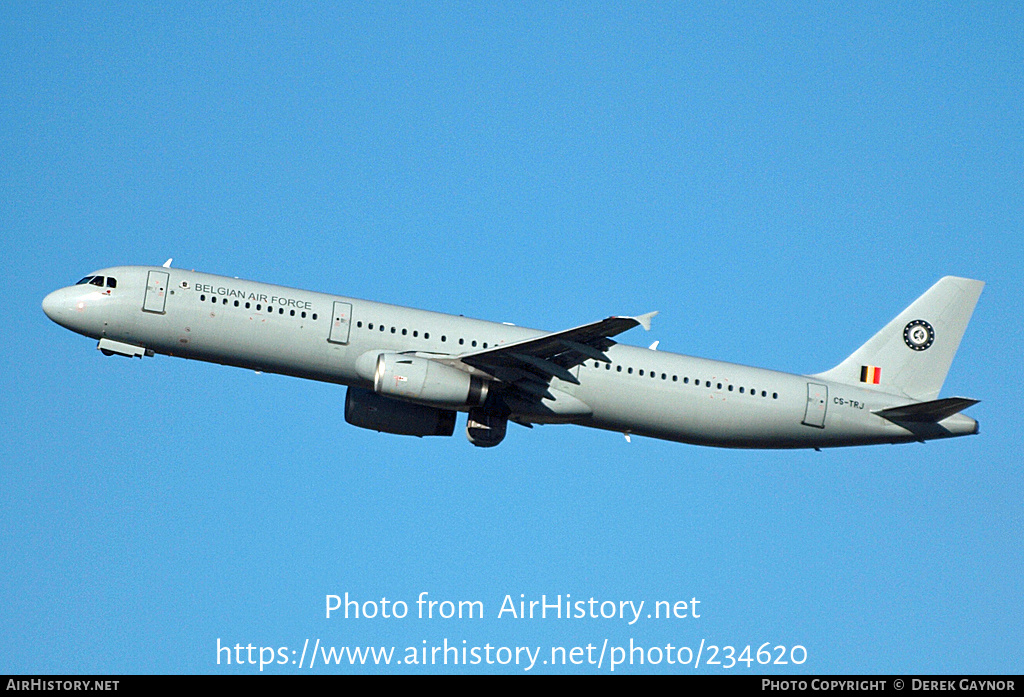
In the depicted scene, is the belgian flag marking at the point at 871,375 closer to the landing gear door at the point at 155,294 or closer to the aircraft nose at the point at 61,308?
the landing gear door at the point at 155,294

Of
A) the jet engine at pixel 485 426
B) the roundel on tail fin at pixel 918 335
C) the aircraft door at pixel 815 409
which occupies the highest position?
the roundel on tail fin at pixel 918 335

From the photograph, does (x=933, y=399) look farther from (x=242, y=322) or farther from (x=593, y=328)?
(x=242, y=322)

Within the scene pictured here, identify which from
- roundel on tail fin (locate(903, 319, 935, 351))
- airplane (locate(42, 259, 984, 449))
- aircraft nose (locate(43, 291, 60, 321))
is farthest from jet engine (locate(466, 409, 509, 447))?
roundel on tail fin (locate(903, 319, 935, 351))

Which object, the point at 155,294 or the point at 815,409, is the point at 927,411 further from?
the point at 155,294

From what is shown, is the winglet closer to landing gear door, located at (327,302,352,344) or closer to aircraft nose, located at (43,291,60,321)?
landing gear door, located at (327,302,352,344)

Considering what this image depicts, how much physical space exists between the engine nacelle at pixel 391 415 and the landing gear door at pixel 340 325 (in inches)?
114

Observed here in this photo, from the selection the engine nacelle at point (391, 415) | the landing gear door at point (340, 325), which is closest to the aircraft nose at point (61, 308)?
the landing gear door at point (340, 325)

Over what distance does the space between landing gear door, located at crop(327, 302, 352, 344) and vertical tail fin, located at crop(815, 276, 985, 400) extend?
1790 centimetres

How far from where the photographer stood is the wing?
41125 millimetres

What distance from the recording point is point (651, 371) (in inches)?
1757

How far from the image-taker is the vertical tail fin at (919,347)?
158ft

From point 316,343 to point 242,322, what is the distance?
250 cm
